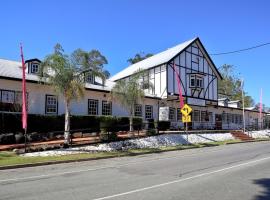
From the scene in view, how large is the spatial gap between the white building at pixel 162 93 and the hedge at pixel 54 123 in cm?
112

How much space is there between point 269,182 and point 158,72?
3108 cm

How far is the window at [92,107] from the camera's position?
31000 millimetres

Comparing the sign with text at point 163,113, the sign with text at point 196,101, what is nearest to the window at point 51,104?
the sign with text at point 163,113

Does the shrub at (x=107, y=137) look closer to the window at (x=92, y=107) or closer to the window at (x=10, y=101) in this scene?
the window at (x=10, y=101)

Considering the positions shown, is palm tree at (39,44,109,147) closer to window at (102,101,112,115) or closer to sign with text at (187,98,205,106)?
window at (102,101,112,115)

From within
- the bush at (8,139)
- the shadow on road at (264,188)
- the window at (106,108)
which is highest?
the window at (106,108)

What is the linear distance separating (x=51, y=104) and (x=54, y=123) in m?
2.45

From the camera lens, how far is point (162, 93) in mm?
39531

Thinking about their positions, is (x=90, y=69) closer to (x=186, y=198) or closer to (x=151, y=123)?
(x=151, y=123)

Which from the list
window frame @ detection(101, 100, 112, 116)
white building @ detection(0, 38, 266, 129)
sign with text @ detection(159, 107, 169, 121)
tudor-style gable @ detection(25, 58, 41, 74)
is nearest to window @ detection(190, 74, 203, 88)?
white building @ detection(0, 38, 266, 129)

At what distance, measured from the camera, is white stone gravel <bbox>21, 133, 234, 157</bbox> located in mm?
20141

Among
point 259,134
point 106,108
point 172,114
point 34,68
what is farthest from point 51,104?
point 259,134

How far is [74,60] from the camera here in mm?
22297

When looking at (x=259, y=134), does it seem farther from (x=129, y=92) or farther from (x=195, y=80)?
(x=129, y=92)
